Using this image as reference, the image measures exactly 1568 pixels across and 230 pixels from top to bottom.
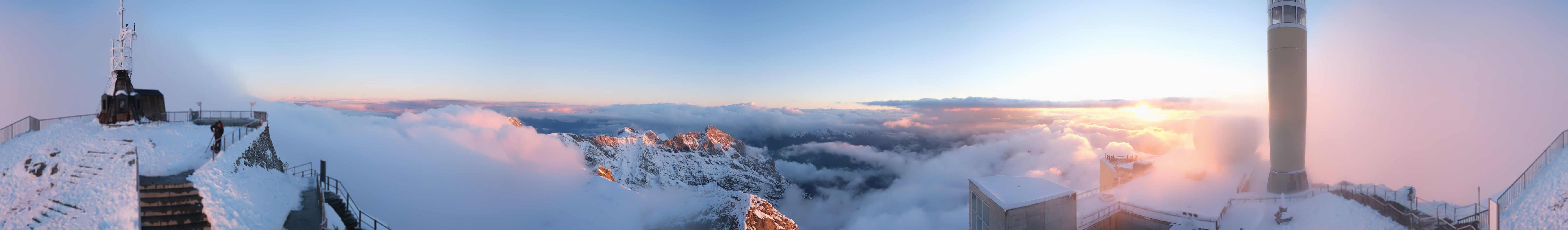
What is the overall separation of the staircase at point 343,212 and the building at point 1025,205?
100.0 ft

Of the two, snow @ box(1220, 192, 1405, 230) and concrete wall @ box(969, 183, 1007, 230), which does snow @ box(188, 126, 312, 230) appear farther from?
snow @ box(1220, 192, 1405, 230)

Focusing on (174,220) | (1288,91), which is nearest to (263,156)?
(174,220)

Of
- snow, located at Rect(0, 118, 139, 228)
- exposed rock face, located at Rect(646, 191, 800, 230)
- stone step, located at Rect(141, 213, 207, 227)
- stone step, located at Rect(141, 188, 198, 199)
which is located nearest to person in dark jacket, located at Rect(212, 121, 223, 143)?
snow, located at Rect(0, 118, 139, 228)

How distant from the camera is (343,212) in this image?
23.9 metres

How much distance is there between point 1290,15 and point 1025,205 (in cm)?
2303

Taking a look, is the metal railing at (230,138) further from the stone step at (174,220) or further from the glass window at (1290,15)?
the glass window at (1290,15)

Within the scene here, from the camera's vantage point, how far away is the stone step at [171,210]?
58.3ft

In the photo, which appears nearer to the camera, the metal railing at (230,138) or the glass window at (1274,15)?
the metal railing at (230,138)

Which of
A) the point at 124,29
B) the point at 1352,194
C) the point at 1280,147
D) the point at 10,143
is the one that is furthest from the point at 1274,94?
the point at 124,29

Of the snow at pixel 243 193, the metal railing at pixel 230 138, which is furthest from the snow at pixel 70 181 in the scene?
the metal railing at pixel 230 138

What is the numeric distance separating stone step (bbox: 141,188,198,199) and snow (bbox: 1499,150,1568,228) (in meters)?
43.6

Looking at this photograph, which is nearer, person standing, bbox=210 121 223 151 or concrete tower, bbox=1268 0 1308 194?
person standing, bbox=210 121 223 151

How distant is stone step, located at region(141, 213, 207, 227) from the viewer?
688 inches

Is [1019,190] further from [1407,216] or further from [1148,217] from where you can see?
[1407,216]
